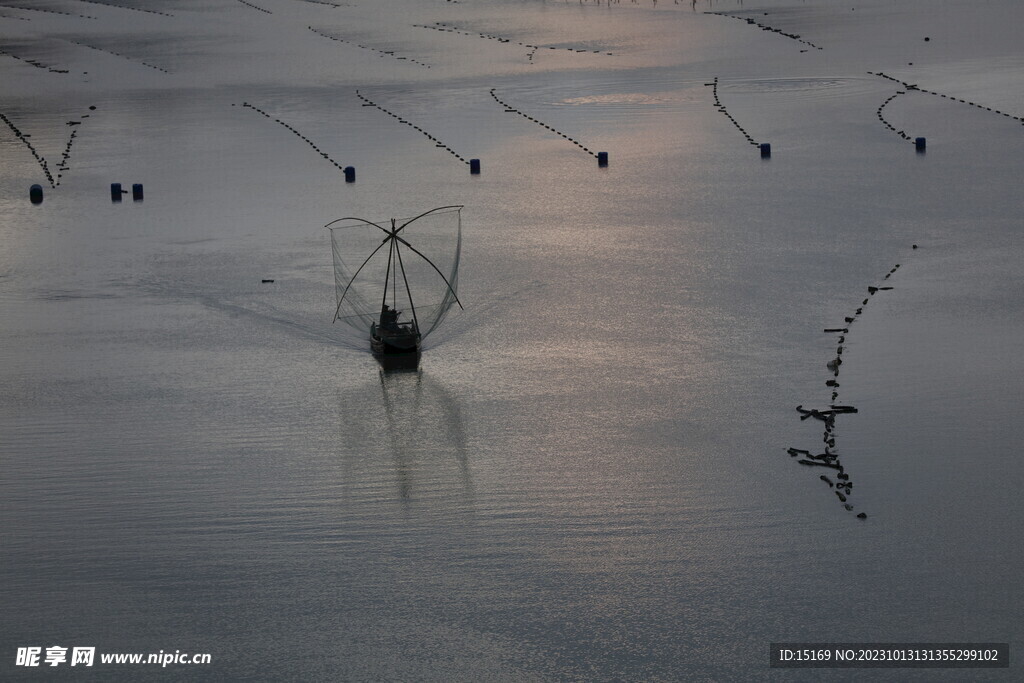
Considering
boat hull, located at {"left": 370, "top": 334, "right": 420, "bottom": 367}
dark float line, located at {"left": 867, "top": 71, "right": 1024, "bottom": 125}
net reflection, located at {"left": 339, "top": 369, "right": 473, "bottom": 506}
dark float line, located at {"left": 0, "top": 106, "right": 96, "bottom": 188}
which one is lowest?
net reflection, located at {"left": 339, "top": 369, "right": 473, "bottom": 506}

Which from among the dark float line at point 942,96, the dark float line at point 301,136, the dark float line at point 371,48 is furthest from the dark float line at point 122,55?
the dark float line at point 942,96

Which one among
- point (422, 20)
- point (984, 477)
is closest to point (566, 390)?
point (984, 477)

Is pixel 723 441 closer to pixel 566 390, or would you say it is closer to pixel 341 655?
pixel 566 390

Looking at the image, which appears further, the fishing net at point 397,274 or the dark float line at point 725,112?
the dark float line at point 725,112

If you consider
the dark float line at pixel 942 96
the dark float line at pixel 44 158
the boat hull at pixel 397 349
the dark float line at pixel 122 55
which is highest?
the dark float line at pixel 122 55

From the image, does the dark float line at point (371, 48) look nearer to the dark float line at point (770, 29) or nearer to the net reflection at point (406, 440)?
the dark float line at point (770, 29)

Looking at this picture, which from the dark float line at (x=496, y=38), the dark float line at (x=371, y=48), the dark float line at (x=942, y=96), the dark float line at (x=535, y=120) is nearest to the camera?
the dark float line at (x=535, y=120)

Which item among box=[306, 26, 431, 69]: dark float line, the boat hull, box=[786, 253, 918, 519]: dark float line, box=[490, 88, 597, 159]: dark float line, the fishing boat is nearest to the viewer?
box=[786, 253, 918, 519]: dark float line

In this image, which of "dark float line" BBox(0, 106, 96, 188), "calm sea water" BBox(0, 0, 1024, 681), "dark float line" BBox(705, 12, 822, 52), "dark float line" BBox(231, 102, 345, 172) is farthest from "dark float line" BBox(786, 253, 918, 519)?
"dark float line" BBox(705, 12, 822, 52)

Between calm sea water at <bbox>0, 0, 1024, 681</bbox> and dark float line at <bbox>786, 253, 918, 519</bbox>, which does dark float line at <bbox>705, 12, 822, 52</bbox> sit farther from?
dark float line at <bbox>786, 253, 918, 519</bbox>
